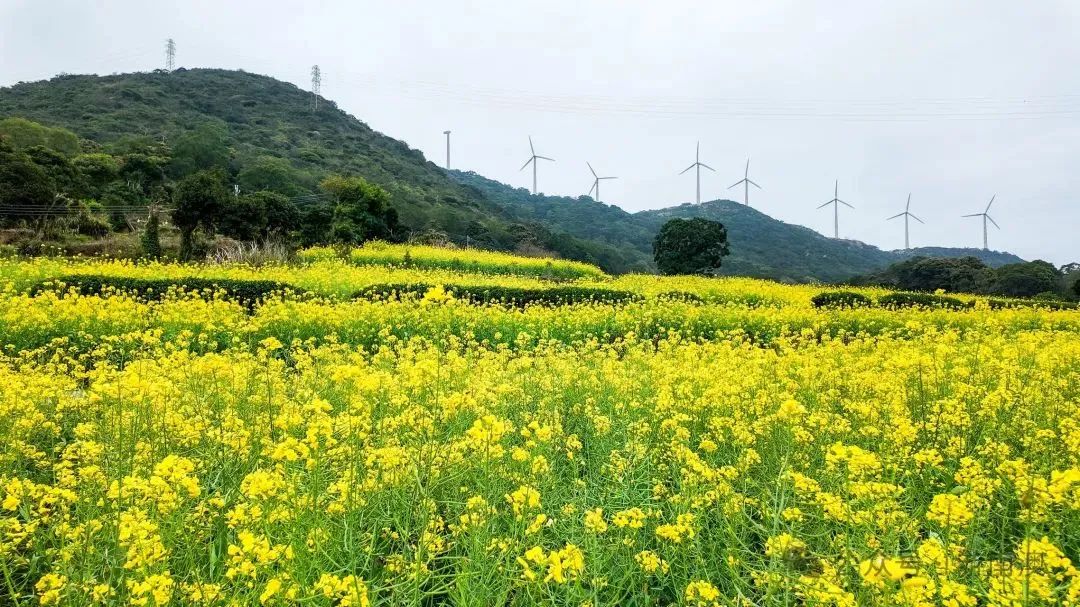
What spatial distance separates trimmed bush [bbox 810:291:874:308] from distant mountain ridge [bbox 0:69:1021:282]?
23379 mm

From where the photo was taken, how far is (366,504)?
2725 mm

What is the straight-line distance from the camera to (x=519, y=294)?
13609 mm

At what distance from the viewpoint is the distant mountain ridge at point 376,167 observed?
47.5 m

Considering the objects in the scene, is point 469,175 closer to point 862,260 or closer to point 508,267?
point 862,260

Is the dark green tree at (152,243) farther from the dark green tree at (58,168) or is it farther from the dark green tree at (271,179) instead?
the dark green tree at (271,179)

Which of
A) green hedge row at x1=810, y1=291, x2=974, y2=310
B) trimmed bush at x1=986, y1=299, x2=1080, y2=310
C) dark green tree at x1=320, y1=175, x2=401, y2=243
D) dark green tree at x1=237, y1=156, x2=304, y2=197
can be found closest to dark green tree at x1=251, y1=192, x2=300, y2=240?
dark green tree at x1=320, y1=175, x2=401, y2=243

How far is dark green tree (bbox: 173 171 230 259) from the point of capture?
19031 mm

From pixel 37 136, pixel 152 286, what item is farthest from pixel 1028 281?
pixel 37 136

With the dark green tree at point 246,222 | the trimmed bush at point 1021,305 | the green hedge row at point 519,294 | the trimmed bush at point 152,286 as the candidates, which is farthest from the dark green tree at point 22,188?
the trimmed bush at point 1021,305

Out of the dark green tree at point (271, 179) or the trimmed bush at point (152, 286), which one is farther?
the dark green tree at point (271, 179)

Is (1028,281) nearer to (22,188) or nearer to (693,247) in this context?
(693,247)

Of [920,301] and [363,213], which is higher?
[363,213]

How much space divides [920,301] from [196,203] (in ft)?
74.4

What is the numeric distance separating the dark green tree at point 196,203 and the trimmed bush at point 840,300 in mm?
18355
